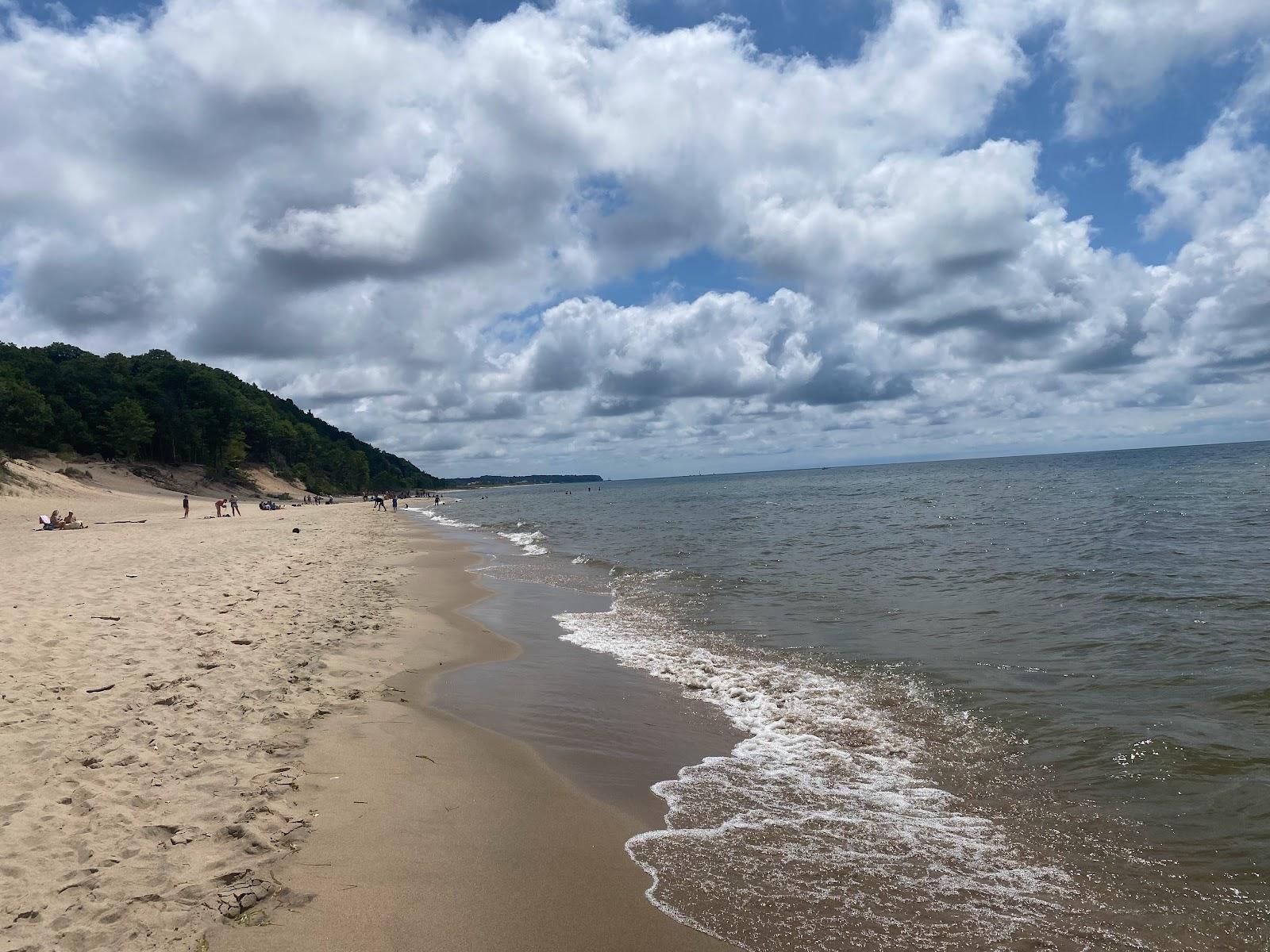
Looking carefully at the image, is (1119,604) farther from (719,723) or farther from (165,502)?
(165,502)

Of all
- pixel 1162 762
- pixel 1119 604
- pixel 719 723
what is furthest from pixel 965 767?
pixel 1119 604

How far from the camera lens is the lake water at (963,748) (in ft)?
14.4

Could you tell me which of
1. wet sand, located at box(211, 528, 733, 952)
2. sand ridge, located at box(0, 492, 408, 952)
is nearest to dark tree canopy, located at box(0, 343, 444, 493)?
sand ridge, located at box(0, 492, 408, 952)

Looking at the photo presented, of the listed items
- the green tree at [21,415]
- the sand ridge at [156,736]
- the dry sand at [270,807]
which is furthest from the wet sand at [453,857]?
the green tree at [21,415]

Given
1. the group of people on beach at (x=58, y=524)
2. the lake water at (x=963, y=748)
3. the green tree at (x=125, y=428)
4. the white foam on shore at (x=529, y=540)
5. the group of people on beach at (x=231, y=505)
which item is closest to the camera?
the lake water at (x=963, y=748)

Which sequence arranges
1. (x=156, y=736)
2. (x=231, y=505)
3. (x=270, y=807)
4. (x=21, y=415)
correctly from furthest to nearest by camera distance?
(x=21, y=415) → (x=231, y=505) → (x=156, y=736) → (x=270, y=807)

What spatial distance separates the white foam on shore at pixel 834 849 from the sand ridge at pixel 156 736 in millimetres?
2835

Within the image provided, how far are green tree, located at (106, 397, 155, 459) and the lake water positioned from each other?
86.4m

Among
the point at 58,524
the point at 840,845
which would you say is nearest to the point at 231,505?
the point at 58,524

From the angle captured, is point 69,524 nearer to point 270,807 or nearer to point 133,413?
point 270,807

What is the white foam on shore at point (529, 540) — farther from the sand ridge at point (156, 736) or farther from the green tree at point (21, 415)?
the green tree at point (21, 415)

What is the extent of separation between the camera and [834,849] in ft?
16.8

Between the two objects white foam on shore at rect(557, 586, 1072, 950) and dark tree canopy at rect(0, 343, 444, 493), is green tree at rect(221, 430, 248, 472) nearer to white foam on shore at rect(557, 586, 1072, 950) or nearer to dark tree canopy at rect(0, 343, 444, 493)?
dark tree canopy at rect(0, 343, 444, 493)

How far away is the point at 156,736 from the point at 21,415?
8298 cm
